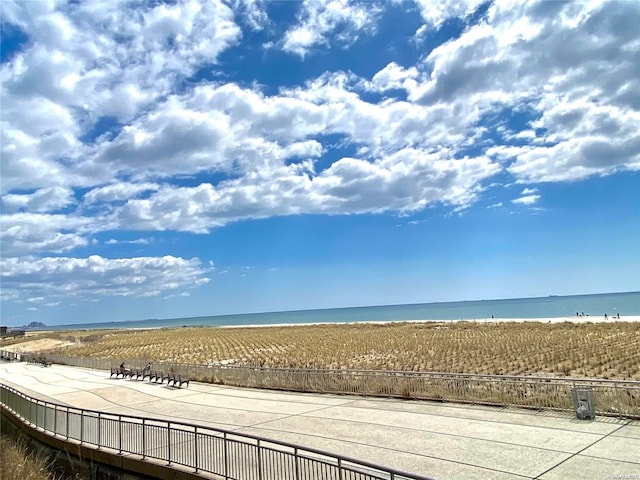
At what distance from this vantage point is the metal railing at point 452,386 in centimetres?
1301

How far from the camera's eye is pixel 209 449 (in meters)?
10.9

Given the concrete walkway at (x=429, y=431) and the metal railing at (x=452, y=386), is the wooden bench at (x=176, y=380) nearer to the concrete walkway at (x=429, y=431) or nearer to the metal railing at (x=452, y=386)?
the metal railing at (x=452, y=386)

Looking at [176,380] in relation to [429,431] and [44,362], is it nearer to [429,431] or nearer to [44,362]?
[429,431]

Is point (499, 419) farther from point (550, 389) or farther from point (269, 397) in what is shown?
point (269, 397)

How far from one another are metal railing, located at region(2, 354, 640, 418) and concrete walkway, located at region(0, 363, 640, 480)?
1.70 feet

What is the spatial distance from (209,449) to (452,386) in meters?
8.53

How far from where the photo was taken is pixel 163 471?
36.6 feet

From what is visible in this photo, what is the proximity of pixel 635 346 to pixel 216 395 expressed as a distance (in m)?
30.3

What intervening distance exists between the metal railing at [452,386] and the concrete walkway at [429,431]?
1.70ft

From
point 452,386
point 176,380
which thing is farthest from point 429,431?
point 176,380

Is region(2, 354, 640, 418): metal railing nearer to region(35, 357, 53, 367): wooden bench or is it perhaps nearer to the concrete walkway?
the concrete walkway

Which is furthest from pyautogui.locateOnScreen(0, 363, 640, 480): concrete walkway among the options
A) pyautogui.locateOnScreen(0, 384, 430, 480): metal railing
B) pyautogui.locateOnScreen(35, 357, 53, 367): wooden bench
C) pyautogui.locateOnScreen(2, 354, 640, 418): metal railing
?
pyautogui.locateOnScreen(35, 357, 53, 367): wooden bench

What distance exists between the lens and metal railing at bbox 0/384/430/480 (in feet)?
29.4

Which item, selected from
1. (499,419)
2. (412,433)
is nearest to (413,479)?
(412,433)
